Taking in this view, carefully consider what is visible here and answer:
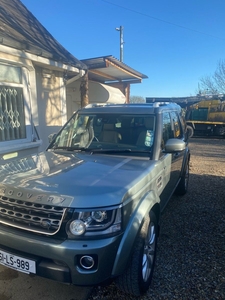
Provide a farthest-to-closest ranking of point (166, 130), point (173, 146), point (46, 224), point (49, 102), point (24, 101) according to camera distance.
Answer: point (49, 102)
point (24, 101)
point (166, 130)
point (173, 146)
point (46, 224)

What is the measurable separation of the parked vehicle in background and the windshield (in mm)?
16566

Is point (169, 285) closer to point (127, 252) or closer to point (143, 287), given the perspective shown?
point (143, 287)

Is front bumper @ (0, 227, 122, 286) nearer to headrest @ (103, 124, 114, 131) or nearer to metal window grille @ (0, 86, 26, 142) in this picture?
headrest @ (103, 124, 114, 131)

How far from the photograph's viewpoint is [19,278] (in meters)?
2.62

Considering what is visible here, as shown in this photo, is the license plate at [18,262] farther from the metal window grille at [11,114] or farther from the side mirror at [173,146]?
the metal window grille at [11,114]

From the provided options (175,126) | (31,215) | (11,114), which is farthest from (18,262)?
(11,114)

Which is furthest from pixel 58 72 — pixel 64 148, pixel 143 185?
pixel 143 185

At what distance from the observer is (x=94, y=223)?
6.30ft

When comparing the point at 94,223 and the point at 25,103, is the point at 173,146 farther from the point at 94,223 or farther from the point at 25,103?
the point at 25,103

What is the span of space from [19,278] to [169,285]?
167 centimetres

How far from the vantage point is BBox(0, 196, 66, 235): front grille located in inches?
76.3

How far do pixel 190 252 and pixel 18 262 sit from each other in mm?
2223

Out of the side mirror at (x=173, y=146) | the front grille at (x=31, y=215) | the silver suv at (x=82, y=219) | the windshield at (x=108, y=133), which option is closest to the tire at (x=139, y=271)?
the silver suv at (x=82, y=219)

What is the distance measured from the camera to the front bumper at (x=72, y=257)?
1.83 metres
